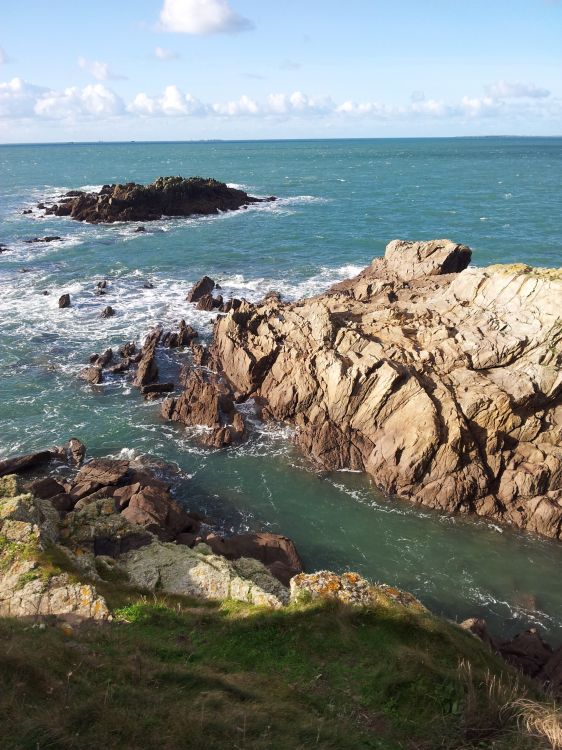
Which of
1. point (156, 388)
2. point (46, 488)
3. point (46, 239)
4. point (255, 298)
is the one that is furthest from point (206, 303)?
point (46, 239)

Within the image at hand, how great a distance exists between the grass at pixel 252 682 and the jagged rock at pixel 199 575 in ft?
2.39

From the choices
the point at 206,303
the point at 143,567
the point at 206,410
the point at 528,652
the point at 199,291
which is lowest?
the point at 528,652

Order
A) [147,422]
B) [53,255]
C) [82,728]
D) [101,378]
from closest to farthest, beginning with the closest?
[82,728], [147,422], [101,378], [53,255]

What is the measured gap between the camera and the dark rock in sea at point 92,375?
40938mm

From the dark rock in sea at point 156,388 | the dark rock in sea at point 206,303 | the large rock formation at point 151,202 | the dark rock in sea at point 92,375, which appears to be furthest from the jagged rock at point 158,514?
the large rock formation at point 151,202

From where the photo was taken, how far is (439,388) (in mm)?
31500

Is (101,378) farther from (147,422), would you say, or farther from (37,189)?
(37,189)

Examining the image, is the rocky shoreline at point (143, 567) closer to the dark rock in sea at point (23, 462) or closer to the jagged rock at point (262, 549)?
the jagged rock at point (262, 549)

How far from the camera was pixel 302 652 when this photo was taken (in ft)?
46.7

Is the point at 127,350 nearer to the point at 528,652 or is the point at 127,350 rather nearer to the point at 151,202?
the point at 528,652

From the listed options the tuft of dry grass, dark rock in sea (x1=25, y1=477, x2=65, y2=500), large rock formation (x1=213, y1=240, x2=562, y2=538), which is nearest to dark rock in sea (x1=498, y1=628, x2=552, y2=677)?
large rock formation (x1=213, y1=240, x2=562, y2=538)

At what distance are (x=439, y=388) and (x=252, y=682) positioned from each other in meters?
22.2

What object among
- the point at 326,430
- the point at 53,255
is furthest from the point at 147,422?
the point at 53,255

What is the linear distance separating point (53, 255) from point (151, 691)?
7171 centimetres
